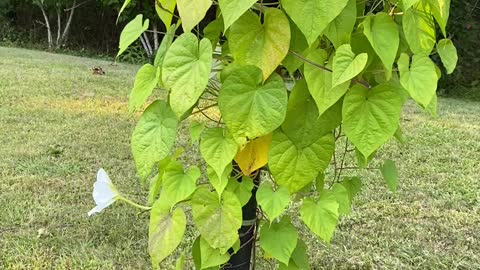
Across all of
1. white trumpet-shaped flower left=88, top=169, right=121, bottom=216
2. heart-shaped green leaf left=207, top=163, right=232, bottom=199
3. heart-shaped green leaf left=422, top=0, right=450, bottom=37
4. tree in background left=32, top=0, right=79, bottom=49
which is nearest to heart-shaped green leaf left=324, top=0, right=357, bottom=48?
heart-shaped green leaf left=422, top=0, right=450, bottom=37

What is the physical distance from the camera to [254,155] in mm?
789

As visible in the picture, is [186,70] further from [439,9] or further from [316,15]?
[439,9]

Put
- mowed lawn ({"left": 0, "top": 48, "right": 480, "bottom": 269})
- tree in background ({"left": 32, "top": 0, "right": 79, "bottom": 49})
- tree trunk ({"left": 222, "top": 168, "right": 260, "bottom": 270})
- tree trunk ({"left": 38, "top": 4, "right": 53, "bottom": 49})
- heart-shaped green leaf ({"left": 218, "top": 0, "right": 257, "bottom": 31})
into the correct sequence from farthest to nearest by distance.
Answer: tree trunk ({"left": 38, "top": 4, "right": 53, "bottom": 49}) < tree in background ({"left": 32, "top": 0, "right": 79, "bottom": 49}) < mowed lawn ({"left": 0, "top": 48, "right": 480, "bottom": 269}) < tree trunk ({"left": 222, "top": 168, "right": 260, "bottom": 270}) < heart-shaped green leaf ({"left": 218, "top": 0, "right": 257, "bottom": 31})

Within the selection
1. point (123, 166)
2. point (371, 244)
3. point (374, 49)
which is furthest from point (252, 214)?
point (123, 166)

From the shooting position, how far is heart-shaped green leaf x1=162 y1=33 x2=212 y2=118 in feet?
2.22

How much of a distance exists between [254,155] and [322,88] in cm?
16

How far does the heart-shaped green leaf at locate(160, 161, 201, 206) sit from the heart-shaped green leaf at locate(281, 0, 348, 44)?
28 cm

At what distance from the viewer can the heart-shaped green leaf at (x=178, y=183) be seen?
780 mm

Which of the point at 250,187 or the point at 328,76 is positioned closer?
the point at 328,76

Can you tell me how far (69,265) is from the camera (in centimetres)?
169

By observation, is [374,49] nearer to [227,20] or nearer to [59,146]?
[227,20]

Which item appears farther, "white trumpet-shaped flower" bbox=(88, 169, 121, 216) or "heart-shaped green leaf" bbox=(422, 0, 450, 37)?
"white trumpet-shaped flower" bbox=(88, 169, 121, 216)

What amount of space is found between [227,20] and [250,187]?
281 millimetres

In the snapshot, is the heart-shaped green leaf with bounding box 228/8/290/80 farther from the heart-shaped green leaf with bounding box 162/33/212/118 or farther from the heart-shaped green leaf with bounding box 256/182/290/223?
the heart-shaped green leaf with bounding box 256/182/290/223
